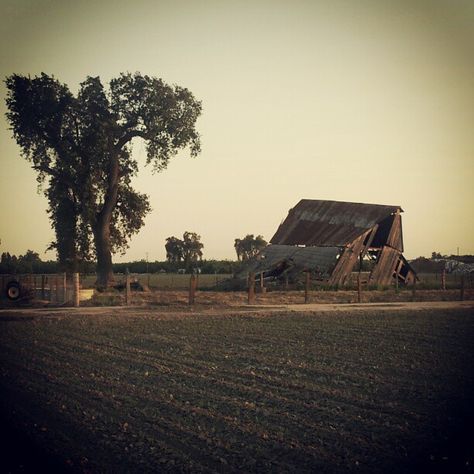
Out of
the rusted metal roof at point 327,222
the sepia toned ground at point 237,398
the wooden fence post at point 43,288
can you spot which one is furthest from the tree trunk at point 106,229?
the sepia toned ground at point 237,398

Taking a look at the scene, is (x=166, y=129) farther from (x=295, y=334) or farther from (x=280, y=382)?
(x=280, y=382)

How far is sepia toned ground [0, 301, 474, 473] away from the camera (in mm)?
7545

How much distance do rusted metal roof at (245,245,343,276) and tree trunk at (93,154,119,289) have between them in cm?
1085

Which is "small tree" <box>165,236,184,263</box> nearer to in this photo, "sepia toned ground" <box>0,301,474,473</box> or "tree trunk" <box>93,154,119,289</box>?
"tree trunk" <box>93,154,119,289</box>

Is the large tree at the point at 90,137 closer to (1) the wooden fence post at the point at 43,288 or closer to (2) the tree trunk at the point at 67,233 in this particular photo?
(2) the tree trunk at the point at 67,233

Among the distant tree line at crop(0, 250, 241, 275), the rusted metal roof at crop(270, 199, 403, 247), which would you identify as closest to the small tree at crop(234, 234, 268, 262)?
the distant tree line at crop(0, 250, 241, 275)

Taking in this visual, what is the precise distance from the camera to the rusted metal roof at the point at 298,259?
128 ft

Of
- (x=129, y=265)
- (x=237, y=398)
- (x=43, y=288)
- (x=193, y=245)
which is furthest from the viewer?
(x=193, y=245)

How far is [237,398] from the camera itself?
10.4 meters

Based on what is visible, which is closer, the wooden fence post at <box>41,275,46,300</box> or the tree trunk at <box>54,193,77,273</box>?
the wooden fence post at <box>41,275,46,300</box>

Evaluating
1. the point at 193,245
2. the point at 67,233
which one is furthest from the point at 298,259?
the point at 193,245

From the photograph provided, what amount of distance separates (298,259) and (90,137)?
58.2 feet

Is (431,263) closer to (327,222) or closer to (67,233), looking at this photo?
(327,222)

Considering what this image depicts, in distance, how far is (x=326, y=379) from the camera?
11859 millimetres
